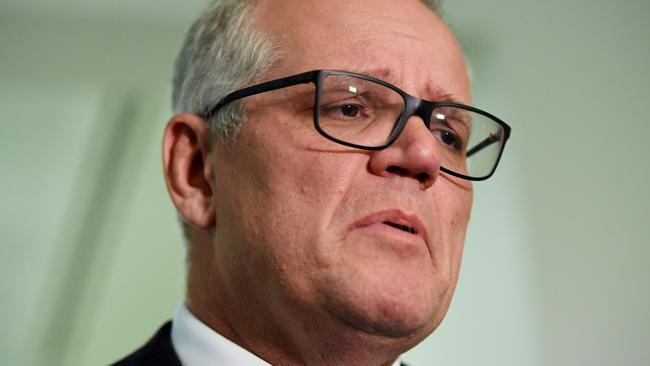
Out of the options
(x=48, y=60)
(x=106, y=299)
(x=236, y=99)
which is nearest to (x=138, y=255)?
(x=106, y=299)

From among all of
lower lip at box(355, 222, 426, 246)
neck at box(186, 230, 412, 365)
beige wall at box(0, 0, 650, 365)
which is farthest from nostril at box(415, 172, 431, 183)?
beige wall at box(0, 0, 650, 365)

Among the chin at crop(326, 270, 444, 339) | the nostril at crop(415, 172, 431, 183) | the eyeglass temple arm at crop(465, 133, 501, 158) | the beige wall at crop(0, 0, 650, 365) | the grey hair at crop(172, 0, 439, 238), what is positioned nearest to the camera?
the chin at crop(326, 270, 444, 339)

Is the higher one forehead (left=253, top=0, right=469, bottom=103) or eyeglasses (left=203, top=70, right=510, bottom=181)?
forehead (left=253, top=0, right=469, bottom=103)

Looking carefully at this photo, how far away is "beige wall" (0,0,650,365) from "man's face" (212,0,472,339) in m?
0.79

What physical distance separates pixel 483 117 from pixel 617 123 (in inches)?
30.2

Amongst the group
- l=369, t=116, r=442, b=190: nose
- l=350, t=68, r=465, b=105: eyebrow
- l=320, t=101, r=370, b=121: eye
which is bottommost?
l=369, t=116, r=442, b=190: nose

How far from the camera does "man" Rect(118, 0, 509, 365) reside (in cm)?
94

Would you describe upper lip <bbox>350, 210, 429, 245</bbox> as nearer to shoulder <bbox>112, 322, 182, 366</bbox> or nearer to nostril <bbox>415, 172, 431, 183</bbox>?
nostril <bbox>415, 172, 431, 183</bbox>

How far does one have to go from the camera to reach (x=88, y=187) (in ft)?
7.31

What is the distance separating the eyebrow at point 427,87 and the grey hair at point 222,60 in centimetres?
18

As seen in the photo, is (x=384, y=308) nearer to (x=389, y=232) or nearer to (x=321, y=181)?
(x=389, y=232)

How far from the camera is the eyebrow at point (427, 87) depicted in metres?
1.04

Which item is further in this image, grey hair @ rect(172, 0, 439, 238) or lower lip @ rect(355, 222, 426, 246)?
grey hair @ rect(172, 0, 439, 238)

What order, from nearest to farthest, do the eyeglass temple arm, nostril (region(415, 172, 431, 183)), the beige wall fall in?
nostril (region(415, 172, 431, 183)) < the eyeglass temple arm < the beige wall
